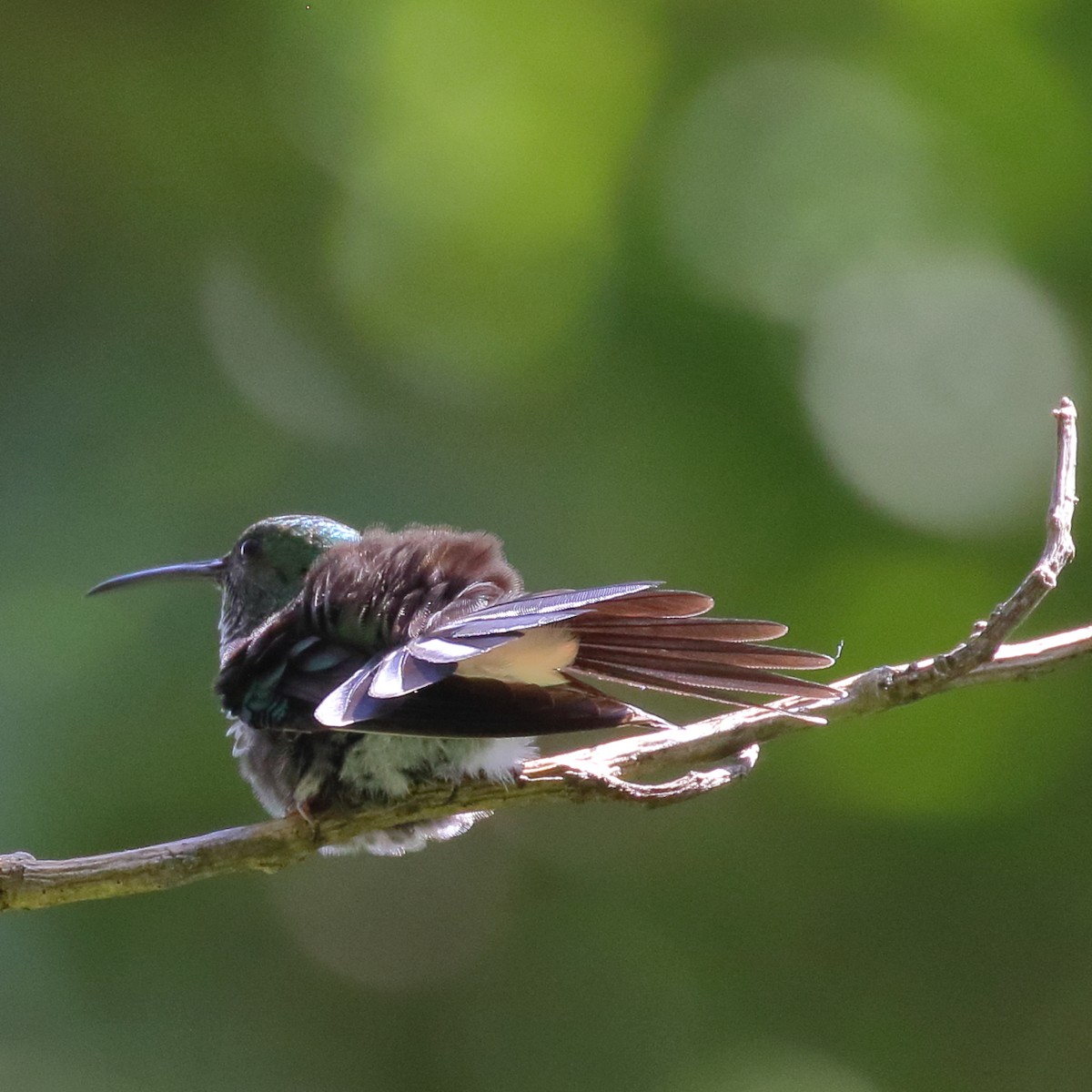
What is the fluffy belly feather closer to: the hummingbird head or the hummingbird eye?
the hummingbird head

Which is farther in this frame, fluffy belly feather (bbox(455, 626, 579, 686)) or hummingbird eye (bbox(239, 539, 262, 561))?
hummingbird eye (bbox(239, 539, 262, 561))

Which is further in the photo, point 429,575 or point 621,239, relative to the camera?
point 621,239

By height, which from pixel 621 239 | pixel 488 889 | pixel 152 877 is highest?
pixel 621 239

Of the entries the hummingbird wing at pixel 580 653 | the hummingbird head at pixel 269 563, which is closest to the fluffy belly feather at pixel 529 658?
the hummingbird wing at pixel 580 653

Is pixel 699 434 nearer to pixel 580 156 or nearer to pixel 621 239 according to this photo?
pixel 621 239

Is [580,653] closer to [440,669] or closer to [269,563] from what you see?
[440,669]

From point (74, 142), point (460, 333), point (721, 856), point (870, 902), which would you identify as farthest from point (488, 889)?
point (74, 142)

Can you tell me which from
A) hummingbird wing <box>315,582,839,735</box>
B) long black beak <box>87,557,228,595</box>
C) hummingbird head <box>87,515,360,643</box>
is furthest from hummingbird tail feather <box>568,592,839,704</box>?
long black beak <box>87,557,228,595</box>

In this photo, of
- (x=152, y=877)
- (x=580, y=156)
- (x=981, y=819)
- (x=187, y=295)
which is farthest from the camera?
(x=187, y=295)
